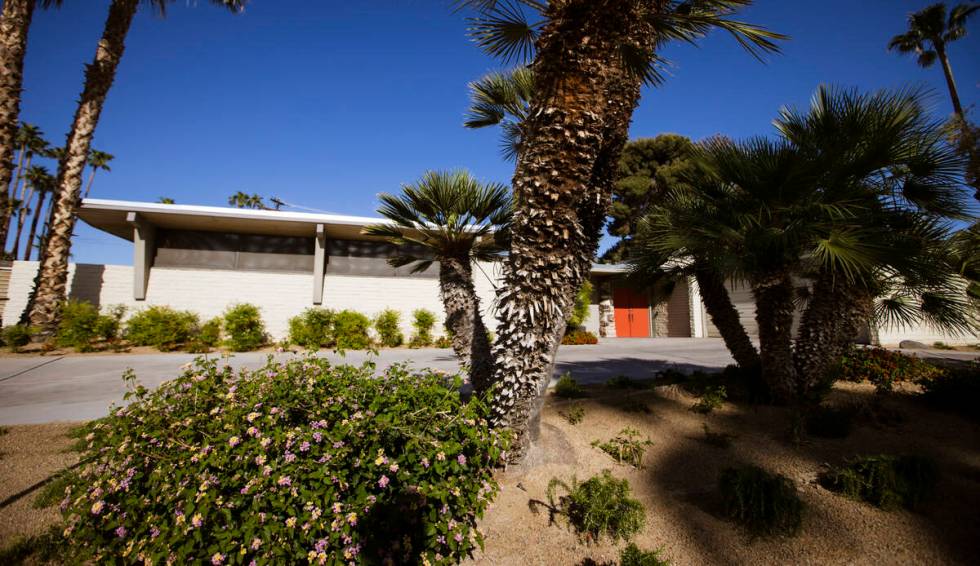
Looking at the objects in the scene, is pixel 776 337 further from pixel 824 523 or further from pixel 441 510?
pixel 441 510

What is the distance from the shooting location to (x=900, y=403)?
15.4 feet

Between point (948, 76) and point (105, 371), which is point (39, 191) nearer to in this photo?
point (105, 371)

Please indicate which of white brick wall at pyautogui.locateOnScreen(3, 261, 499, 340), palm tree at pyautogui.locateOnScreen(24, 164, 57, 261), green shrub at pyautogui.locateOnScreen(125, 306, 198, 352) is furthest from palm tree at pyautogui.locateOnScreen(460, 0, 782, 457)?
palm tree at pyautogui.locateOnScreen(24, 164, 57, 261)

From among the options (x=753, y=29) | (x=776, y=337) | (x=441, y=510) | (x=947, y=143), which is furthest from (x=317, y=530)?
(x=947, y=143)

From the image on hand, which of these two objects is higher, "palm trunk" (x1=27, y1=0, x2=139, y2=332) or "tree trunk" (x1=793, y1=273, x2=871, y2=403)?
"palm trunk" (x1=27, y1=0, x2=139, y2=332)

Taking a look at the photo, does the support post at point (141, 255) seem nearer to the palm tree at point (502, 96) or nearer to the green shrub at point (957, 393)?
the palm tree at point (502, 96)

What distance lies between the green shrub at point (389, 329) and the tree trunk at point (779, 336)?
10.3 m

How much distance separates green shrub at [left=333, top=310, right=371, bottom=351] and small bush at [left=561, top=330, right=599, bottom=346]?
287 inches

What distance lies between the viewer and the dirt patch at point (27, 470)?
8.23ft

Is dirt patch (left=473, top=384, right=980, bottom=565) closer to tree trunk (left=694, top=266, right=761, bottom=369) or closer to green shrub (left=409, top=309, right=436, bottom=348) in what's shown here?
tree trunk (left=694, top=266, right=761, bottom=369)

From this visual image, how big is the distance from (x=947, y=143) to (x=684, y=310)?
14.2m

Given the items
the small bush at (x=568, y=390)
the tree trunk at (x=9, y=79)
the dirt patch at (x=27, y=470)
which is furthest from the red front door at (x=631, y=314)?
the tree trunk at (x=9, y=79)

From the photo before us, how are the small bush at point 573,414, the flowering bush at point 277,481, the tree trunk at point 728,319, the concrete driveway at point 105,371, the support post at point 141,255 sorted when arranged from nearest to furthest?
1. the flowering bush at point 277,481
2. the small bush at point 573,414
3. the concrete driveway at point 105,371
4. the tree trunk at point 728,319
5. the support post at point 141,255

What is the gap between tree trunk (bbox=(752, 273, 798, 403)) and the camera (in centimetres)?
457
